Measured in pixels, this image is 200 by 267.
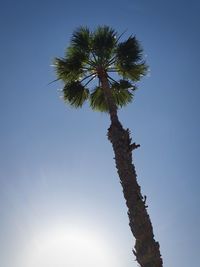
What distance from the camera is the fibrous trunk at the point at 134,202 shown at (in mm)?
10078

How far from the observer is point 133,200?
11.1 meters

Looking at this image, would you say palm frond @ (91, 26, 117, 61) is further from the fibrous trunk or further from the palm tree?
the fibrous trunk

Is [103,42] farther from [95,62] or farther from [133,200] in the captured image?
[133,200]

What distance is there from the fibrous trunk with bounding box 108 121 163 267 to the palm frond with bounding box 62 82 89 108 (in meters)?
4.55

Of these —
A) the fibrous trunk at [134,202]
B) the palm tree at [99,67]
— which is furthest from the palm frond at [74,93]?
the fibrous trunk at [134,202]

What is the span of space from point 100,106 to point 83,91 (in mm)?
1122

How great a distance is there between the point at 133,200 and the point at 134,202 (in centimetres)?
8

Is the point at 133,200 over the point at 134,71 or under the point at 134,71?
under

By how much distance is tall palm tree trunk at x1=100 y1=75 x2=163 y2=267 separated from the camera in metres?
10.1

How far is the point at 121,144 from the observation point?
1245cm

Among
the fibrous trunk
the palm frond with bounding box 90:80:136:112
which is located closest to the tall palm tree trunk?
the fibrous trunk

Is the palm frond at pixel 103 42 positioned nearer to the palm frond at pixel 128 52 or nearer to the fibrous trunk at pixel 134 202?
the palm frond at pixel 128 52

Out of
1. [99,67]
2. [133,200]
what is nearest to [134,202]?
[133,200]

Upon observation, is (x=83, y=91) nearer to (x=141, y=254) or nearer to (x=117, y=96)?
(x=117, y=96)
